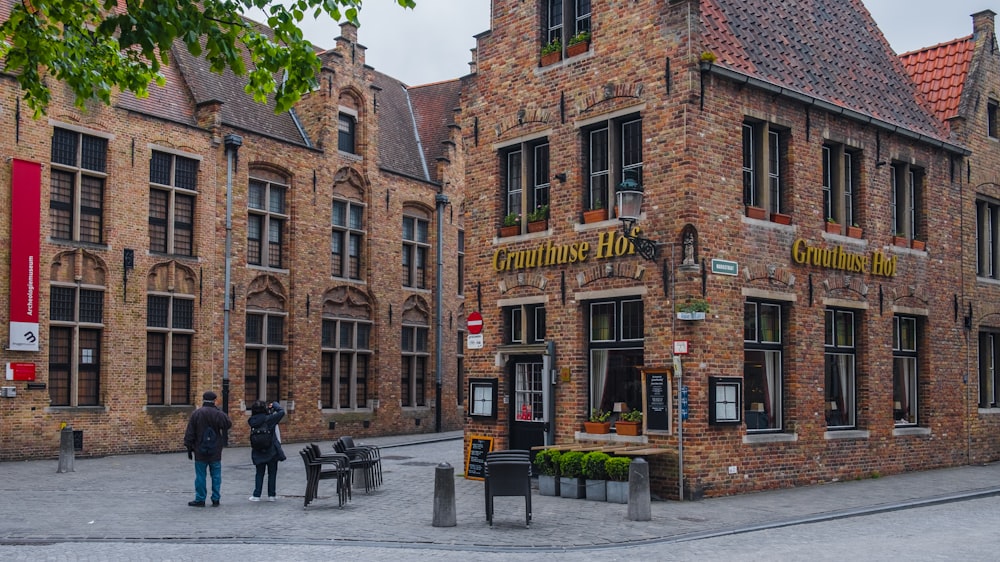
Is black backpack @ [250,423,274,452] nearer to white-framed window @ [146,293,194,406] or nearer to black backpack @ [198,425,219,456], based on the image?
black backpack @ [198,425,219,456]

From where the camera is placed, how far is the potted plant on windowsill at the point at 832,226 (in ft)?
63.2

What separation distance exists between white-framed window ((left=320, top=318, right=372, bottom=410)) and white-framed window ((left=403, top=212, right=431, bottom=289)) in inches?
103

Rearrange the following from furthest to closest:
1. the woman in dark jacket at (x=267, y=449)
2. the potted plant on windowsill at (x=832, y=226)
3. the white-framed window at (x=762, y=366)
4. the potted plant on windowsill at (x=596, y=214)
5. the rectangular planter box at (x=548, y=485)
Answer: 1. the potted plant on windowsill at (x=832, y=226)
2. the potted plant on windowsill at (x=596, y=214)
3. the white-framed window at (x=762, y=366)
4. the rectangular planter box at (x=548, y=485)
5. the woman in dark jacket at (x=267, y=449)

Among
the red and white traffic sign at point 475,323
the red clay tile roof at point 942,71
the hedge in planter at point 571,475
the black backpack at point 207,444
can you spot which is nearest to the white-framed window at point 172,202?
the red and white traffic sign at point 475,323

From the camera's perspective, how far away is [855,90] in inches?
815

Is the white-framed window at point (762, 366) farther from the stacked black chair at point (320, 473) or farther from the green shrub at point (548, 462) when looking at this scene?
the stacked black chair at point (320, 473)

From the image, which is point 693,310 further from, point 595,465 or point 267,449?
point 267,449

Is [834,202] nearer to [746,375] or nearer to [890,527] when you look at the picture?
[746,375]

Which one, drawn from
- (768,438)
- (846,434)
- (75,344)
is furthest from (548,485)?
(75,344)

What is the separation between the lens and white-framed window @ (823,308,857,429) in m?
19.3

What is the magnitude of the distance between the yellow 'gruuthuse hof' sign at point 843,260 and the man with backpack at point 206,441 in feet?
33.2

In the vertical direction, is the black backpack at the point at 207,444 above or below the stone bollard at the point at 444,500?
above

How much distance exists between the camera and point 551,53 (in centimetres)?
1878

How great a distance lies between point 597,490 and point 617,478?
49cm
